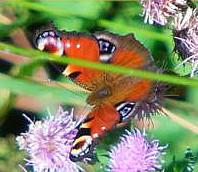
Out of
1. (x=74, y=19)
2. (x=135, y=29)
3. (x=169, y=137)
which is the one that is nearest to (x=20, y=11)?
(x=74, y=19)

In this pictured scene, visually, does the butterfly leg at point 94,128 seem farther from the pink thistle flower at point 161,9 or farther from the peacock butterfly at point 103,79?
the pink thistle flower at point 161,9

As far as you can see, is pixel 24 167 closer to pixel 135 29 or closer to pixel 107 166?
pixel 107 166

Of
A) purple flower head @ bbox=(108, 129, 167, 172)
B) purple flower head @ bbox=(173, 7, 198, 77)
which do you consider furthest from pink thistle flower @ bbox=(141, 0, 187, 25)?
purple flower head @ bbox=(108, 129, 167, 172)

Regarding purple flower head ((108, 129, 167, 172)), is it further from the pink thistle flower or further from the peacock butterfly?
the pink thistle flower

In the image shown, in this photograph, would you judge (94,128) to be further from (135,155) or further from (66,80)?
(66,80)

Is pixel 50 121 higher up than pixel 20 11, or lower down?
lower down

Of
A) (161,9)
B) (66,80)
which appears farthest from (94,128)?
(66,80)
